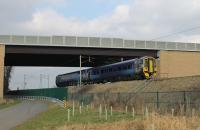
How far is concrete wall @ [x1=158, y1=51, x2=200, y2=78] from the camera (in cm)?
7475

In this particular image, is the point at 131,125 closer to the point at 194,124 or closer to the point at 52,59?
the point at 194,124

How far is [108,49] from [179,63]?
13.4m

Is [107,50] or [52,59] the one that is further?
[52,59]

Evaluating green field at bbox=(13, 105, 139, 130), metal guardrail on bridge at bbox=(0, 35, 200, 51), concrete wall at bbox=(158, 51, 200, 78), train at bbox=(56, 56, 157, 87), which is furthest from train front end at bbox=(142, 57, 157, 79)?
green field at bbox=(13, 105, 139, 130)

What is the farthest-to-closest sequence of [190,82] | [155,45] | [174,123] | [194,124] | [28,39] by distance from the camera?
[155,45]
[28,39]
[190,82]
[194,124]
[174,123]

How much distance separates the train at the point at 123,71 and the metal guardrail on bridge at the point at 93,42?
5139 mm

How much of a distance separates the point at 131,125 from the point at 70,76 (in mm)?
65790

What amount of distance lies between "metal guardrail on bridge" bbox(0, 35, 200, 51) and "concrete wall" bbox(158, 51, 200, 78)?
3.57ft

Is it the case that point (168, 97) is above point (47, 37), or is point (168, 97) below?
below

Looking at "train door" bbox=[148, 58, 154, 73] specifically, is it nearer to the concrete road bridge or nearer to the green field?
the concrete road bridge

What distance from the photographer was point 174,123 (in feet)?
56.5

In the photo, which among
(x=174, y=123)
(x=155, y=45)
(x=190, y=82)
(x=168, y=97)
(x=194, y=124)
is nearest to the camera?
(x=174, y=123)

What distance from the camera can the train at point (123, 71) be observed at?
173ft

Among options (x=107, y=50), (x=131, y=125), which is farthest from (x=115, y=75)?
(x=131, y=125)
